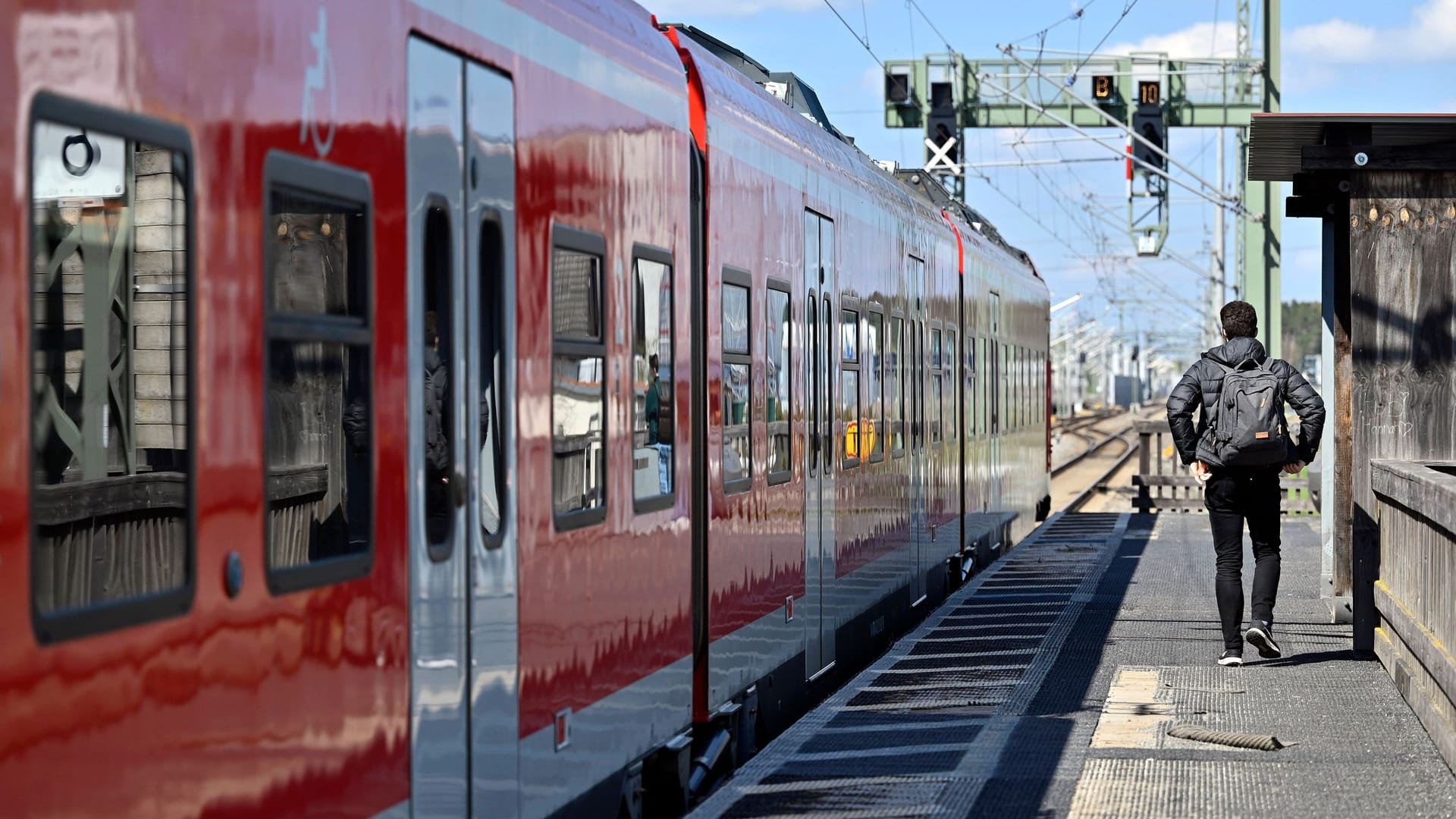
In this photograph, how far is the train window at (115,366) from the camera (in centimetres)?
353

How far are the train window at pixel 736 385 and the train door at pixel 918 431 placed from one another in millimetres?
5231

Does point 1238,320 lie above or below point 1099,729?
above

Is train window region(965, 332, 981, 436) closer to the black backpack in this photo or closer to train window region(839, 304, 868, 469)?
train window region(839, 304, 868, 469)

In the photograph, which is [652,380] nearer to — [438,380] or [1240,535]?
[438,380]

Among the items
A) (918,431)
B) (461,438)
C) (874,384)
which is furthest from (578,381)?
(918,431)

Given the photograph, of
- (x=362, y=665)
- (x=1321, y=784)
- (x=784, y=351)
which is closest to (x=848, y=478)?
(x=784, y=351)

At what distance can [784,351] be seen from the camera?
9602 mm

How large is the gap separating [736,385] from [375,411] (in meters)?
4.16

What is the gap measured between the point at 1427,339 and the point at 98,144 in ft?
27.2

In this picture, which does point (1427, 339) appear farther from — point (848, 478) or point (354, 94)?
point (354, 94)

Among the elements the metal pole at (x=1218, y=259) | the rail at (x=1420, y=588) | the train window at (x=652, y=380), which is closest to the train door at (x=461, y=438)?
the train window at (x=652, y=380)

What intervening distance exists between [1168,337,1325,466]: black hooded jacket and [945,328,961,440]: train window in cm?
635

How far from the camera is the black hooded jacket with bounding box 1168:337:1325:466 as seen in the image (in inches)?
387

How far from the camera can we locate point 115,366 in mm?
4289
